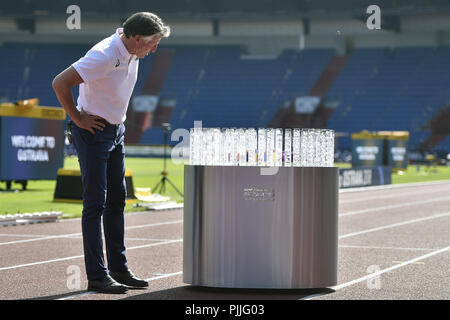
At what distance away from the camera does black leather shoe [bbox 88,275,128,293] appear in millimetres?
6621

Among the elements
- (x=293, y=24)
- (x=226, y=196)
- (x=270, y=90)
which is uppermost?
(x=293, y=24)

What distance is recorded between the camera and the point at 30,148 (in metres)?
22.0

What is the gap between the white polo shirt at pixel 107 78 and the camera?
654cm

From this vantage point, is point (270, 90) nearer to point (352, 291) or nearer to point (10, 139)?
point (10, 139)

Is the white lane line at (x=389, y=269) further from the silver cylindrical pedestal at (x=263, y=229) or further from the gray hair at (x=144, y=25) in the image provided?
the gray hair at (x=144, y=25)

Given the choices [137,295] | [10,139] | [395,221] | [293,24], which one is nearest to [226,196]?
[137,295]

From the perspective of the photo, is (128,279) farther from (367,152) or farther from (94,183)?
(367,152)

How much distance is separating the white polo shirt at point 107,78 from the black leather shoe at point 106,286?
4.02ft

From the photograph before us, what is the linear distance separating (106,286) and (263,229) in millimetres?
1273

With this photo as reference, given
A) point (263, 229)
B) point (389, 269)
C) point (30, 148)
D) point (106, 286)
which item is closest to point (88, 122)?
point (106, 286)

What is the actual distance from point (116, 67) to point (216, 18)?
65.4 meters

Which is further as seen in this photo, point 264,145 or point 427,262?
point 427,262

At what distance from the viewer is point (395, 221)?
15414mm

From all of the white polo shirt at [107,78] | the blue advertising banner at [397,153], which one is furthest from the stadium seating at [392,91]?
the white polo shirt at [107,78]
